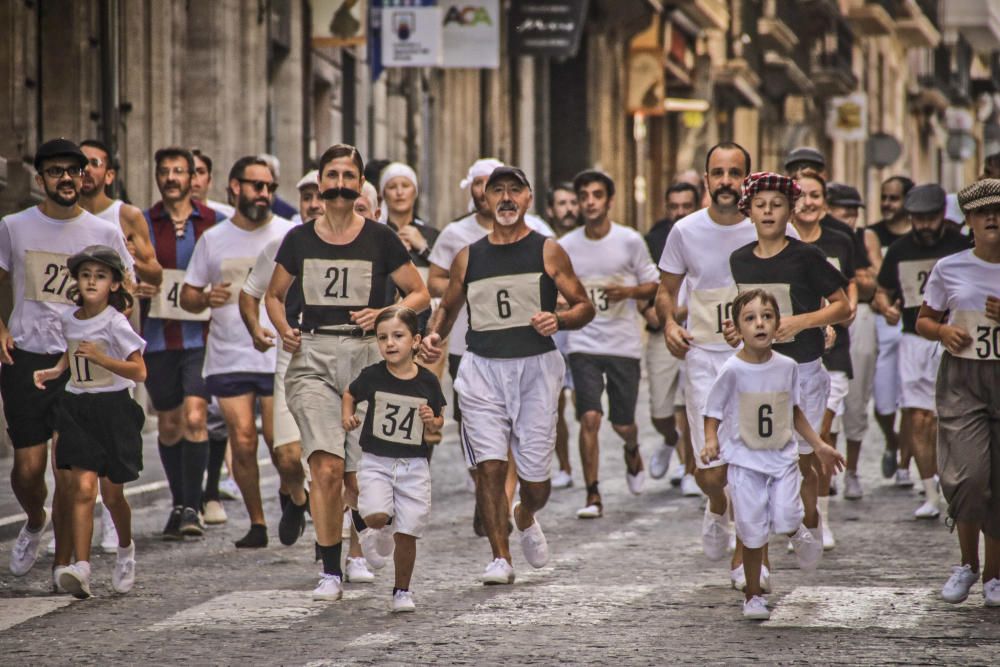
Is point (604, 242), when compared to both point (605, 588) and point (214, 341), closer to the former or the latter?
point (214, 341)

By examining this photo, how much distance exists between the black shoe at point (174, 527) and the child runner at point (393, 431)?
263cm

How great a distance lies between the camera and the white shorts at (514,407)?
1038 cm

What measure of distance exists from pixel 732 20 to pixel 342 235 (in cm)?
3683

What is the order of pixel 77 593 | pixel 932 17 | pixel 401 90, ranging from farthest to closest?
1. pixel 932 17
2. pixel 401 90
3. pixel 77 593

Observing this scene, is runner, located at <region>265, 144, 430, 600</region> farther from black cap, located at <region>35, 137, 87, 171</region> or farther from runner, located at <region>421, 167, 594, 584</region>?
black cap, located at <region>35, 137, 87, 171</region>

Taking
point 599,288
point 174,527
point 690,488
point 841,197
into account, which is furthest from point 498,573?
point 841,197

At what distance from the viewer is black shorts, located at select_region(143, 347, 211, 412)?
1254 cm

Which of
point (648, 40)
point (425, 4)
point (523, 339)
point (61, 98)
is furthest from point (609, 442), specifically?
point (648, 40)

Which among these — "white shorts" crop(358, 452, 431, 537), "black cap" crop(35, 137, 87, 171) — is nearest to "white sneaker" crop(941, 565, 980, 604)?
"white shorts" crop(358, 452, 431, 537)

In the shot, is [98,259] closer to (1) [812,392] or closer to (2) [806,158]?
(1) [812,392]

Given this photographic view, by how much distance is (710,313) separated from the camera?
10.7 metres

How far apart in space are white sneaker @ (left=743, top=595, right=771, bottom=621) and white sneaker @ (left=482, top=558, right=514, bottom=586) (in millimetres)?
1465

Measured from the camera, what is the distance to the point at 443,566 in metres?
10.8

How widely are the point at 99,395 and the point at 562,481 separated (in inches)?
229
